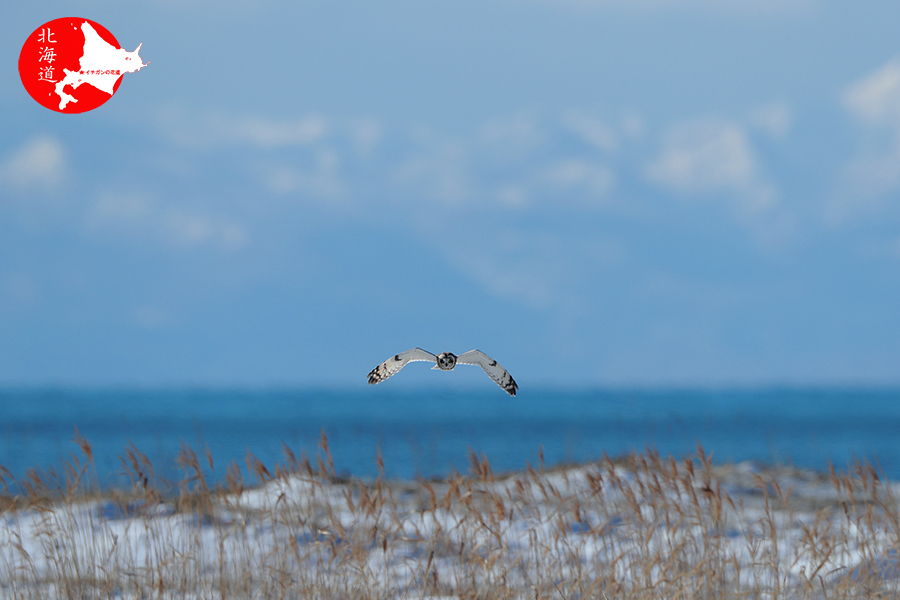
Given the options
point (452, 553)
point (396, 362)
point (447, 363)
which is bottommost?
point (452, 553)

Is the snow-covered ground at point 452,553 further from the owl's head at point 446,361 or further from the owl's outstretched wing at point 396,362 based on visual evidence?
the owl's head at point 446,361

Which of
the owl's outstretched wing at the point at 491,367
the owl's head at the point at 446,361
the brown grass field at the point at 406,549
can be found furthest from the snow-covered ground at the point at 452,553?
the owl's head at the point at 446,361

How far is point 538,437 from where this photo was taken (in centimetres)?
4066

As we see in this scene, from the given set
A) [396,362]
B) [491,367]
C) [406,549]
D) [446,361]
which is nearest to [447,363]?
[446,361]

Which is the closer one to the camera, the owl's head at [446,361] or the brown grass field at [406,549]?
the owl's head at [446,361]

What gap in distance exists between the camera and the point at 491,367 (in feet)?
15.7

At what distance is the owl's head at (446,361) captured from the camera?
4.04 metres

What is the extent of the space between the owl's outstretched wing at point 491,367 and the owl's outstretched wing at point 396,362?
20 centimetres

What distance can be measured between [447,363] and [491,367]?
0.76 metres

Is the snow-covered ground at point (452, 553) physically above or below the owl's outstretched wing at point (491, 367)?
below

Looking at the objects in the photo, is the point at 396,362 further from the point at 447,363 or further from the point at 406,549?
the point at 406,549

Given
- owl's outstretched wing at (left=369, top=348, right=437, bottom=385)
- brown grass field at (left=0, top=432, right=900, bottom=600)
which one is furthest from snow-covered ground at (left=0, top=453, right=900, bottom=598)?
owl's outstretched wing at (left=369, top=348, right=437, bottom=385)

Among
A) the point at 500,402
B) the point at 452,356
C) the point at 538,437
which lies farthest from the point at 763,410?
the point at 452,356

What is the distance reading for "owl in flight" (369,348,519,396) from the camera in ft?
13.6
